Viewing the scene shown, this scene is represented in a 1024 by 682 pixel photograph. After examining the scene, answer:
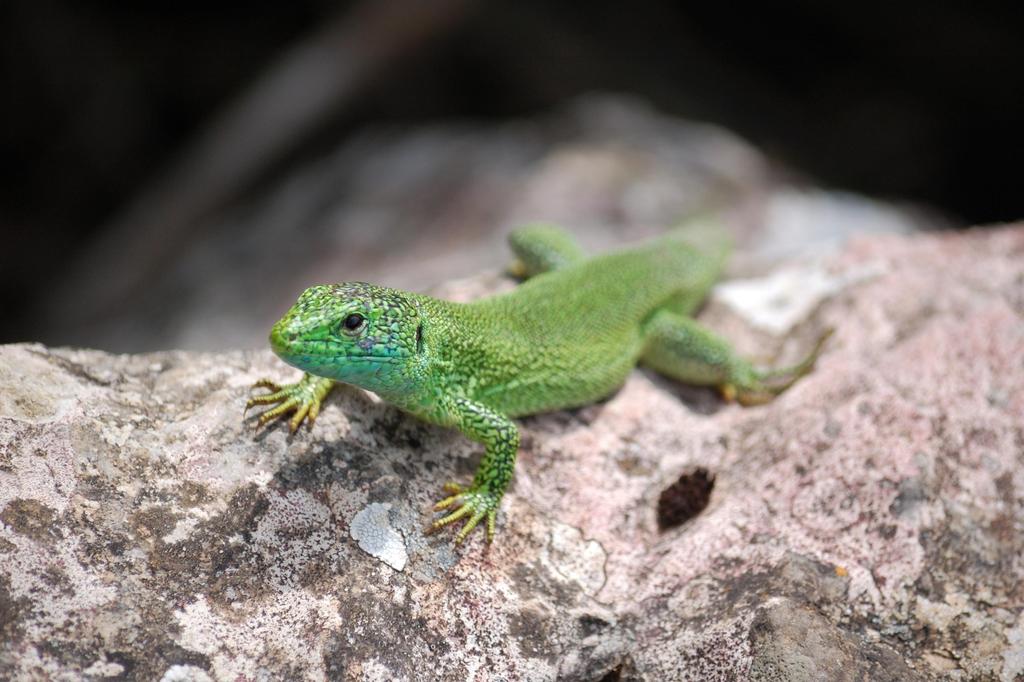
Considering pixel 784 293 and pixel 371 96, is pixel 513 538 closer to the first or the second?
pixel 784 293

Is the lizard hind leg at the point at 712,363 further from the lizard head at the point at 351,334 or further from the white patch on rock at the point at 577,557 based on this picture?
the lizard head at the point at 351,334

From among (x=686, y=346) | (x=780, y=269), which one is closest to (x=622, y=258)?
(x=686, y=346)

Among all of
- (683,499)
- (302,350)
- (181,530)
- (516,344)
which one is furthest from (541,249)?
(181,530)

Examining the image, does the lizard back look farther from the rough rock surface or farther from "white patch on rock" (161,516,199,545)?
"white patch on rock" (161,516,199,545)

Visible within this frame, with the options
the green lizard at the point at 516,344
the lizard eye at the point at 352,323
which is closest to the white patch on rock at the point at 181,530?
the green lizard at the point at 516,344

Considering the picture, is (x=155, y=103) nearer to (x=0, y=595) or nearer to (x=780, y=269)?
(x=780, y=269)

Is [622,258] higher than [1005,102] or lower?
lower
